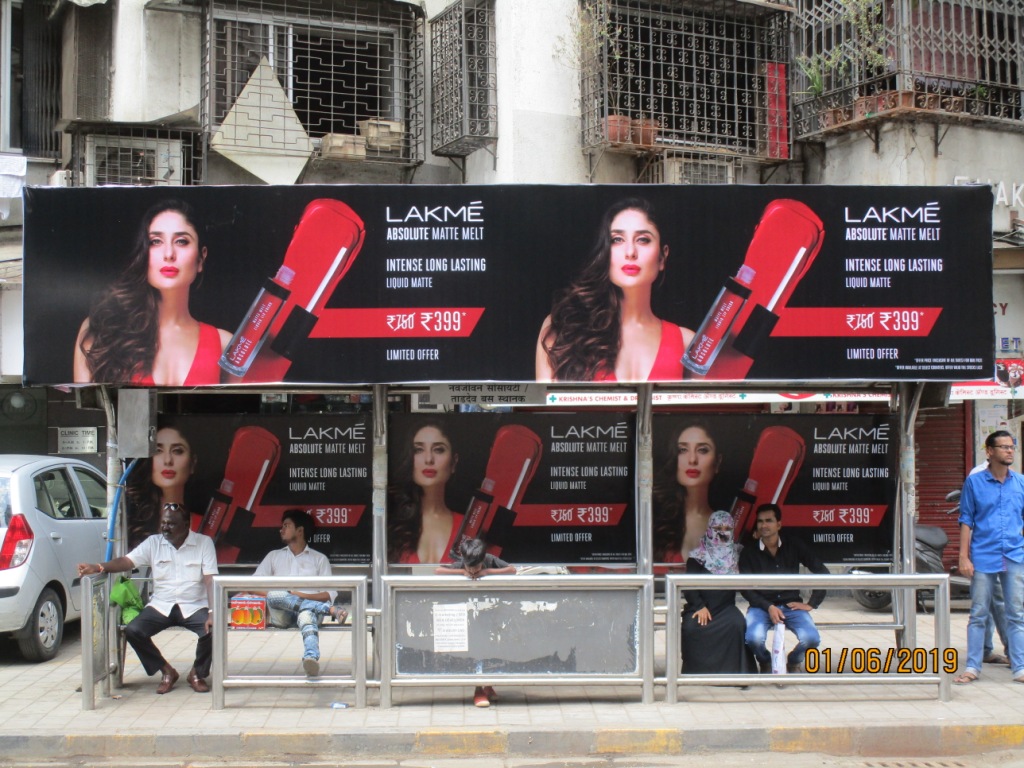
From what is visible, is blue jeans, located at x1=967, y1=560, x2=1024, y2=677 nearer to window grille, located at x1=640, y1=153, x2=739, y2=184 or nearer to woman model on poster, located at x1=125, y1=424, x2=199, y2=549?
woman model on poster, located at x1=125, y1=424, x2=199, y2=549

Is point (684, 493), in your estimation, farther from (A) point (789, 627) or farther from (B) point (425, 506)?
(B) point (425, 506)

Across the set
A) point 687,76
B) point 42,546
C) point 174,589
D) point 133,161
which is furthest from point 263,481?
point 687,76

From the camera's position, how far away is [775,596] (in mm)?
7910

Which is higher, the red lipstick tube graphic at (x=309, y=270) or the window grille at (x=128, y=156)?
the window grille at (x=128, y=156)

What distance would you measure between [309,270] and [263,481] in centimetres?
188

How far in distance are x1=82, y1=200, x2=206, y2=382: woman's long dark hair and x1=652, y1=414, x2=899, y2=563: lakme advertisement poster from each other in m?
3.76

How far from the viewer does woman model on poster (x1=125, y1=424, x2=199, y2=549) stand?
812 cm

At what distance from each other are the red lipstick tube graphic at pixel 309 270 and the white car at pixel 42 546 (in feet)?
10.2

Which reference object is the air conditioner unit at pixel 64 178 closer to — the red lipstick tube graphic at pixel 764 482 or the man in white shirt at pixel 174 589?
the man in white shirt at pixel 174 589

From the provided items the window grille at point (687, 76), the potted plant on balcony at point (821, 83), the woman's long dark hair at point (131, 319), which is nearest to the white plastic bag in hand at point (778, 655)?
the woman's long dark hair at point (131, 319)

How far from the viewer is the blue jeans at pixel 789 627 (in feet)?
25.1

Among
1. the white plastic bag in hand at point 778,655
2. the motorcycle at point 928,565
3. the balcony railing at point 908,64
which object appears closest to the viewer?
the white plastic bag in hand at point 778,655

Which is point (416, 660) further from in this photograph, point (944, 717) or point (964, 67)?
point (964, 67)

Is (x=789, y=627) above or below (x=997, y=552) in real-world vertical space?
below
